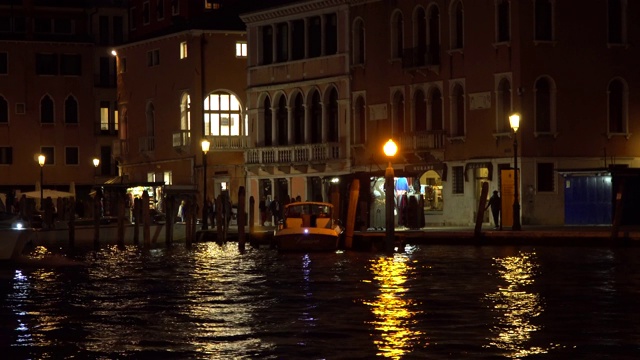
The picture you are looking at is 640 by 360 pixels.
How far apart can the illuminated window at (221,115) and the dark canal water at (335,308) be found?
105 ft

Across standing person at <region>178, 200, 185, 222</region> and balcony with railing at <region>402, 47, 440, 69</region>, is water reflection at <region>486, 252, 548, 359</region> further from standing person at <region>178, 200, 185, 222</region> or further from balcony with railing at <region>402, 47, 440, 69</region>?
standing person at <region>178, 200, 185, 222</region>

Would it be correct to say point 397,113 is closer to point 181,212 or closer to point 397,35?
point 397,35

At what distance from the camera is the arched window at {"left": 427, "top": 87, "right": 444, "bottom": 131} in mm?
58250

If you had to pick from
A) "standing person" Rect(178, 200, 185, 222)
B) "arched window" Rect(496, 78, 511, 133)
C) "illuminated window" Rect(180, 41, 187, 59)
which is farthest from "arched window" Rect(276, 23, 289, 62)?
"arched window" Rect(496, 78, 511, 133)

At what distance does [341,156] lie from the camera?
6366cm

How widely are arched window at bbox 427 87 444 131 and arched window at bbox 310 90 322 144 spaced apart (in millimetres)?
8100

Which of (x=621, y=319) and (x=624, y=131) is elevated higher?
(x=624, y=131)

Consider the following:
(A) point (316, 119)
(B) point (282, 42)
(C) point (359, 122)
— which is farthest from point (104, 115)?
(C) point (359, 122)

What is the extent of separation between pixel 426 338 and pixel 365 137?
40871 millimetres

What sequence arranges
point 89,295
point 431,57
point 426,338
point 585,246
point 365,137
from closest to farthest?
point 426,338
point 89,295
point 585,246
point 431,57
point 365,137

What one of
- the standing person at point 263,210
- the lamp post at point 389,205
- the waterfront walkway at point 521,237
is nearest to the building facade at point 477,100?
the standing person at point 263,210

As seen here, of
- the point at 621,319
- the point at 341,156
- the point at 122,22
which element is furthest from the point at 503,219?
the point at 122,22

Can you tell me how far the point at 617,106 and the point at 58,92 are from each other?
44936 millimetres

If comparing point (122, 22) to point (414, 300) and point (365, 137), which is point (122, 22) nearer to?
point (365, 137)
